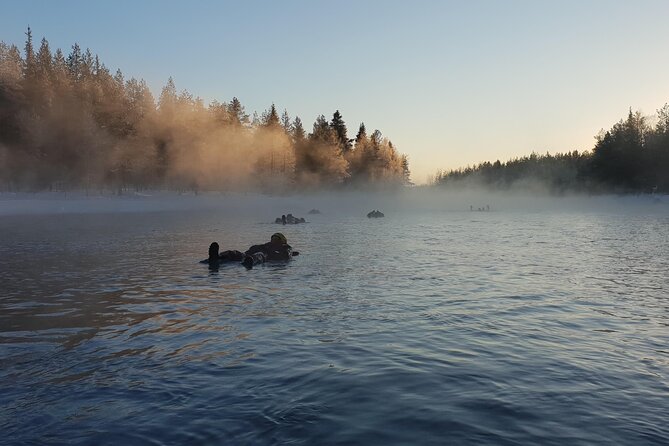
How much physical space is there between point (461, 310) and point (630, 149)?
116926mm

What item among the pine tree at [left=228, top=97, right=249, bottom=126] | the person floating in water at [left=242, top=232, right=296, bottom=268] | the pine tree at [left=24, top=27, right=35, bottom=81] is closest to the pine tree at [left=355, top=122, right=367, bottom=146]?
the pine tree at [left=228, top=97, right=249, bottom=126]

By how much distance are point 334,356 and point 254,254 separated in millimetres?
15738

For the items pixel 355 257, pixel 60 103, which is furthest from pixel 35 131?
pixel 355 257

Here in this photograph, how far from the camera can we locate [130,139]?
9381 cm

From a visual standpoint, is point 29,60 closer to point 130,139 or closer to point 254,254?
point 130,139

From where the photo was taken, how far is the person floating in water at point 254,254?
2492 centimetres

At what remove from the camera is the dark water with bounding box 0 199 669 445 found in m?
7.43

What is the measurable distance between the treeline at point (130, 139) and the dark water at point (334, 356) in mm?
69914

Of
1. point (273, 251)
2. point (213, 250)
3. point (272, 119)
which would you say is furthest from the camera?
point (272, 119)

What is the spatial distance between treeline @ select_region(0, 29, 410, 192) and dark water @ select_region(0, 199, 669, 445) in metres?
69.9

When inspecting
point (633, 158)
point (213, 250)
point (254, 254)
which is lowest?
point (254, 254)

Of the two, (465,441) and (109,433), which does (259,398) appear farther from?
(465,441)

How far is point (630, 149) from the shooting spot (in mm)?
112625

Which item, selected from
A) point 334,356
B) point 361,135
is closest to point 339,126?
point 361,135
